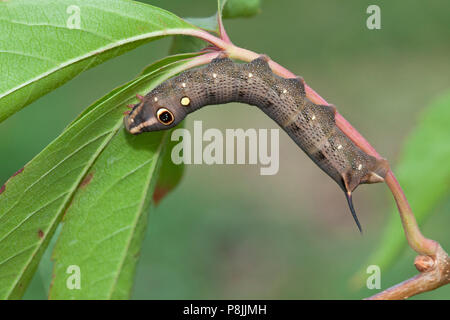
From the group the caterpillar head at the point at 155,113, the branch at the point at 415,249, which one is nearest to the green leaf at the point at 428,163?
the branch at the point at 415,249

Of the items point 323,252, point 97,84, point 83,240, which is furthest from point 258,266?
point 83,240

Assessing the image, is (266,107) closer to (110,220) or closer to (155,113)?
(155,113)

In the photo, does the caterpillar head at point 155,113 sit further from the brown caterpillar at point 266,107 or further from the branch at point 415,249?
the branch at point 415,249

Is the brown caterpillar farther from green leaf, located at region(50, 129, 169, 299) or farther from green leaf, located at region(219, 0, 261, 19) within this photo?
green leaf, located at region(219, 0, 261, 19)

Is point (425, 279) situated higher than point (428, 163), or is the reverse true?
point (428, 163)

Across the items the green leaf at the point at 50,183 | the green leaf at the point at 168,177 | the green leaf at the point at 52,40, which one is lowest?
the green leaf at the point at 50,183

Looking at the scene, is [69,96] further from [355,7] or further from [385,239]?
[385,239]

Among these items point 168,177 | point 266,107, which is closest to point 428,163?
point 266,107
